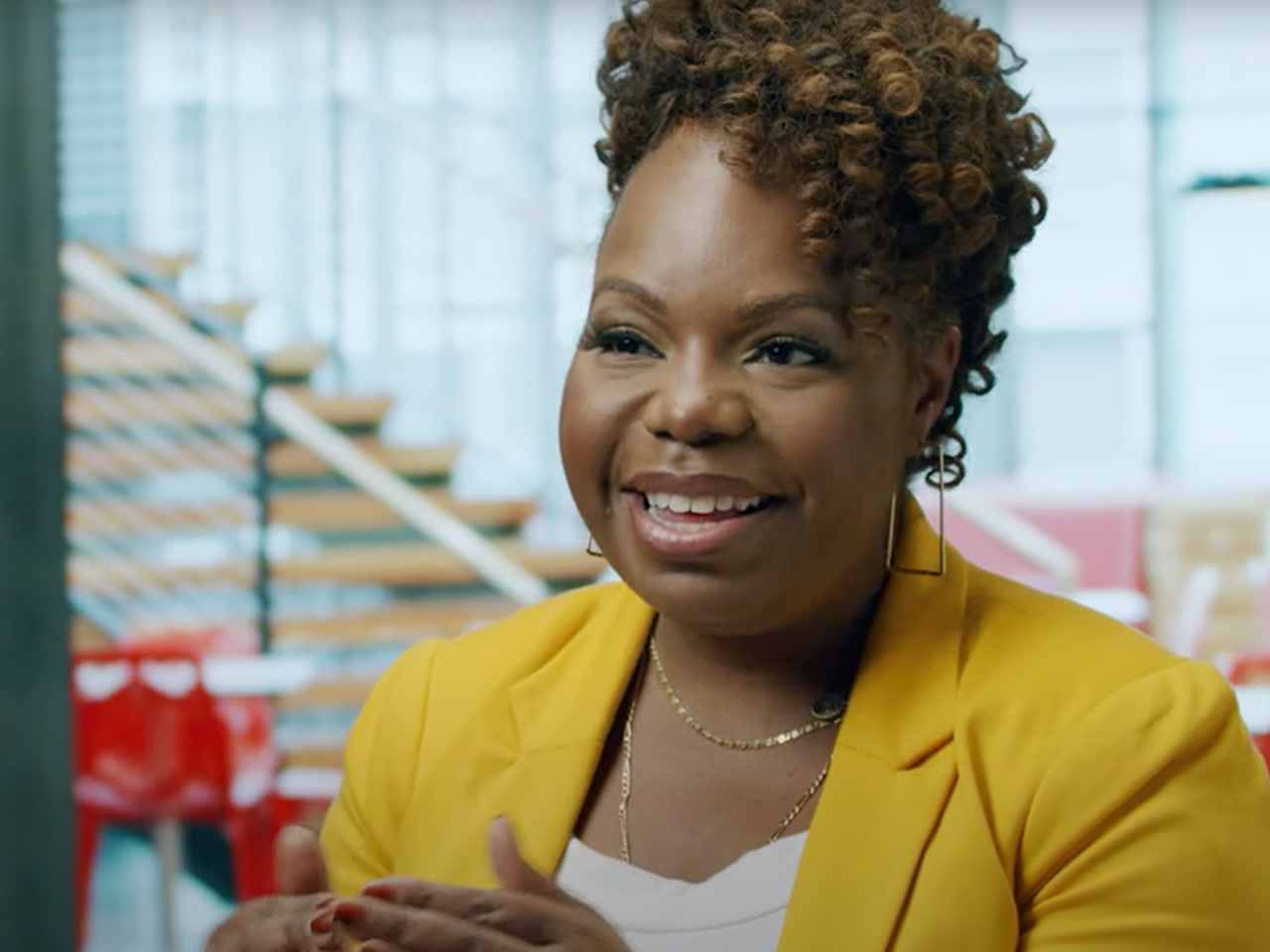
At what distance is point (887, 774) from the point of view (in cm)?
98

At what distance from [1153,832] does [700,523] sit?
12.4 inches

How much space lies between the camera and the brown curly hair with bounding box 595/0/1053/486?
947mm

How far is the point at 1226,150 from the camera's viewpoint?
8.89ft

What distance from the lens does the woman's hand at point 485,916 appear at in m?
0.84

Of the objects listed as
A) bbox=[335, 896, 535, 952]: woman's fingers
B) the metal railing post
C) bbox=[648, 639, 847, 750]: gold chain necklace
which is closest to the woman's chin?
bbox=[648, 639, 847, 750]: gold chain necklace

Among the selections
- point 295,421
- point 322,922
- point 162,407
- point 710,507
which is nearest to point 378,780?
point 322,922

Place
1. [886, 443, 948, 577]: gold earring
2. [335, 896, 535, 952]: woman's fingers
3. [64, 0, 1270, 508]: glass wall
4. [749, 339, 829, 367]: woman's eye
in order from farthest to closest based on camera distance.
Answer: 1. [64, 0, 1270, 508]: glass wall
2. [886, 443, 948, 577]: gold earring
3. [749, 339, 829, 367]: woman's eye
4. [335, 896, 535, 952]: woman's fingers

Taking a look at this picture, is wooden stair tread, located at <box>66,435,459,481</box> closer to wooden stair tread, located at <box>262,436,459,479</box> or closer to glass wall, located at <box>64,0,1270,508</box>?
wooden stair tread, located at <box>262,436,459,479</box>

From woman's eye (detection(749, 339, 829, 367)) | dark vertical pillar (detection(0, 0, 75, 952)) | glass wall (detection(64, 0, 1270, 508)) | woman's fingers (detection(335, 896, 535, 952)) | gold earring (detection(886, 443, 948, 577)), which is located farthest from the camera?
dark vertical pillar (detection(0, 0, 75, 952))

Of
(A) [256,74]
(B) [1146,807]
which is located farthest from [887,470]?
(A) [256,74]

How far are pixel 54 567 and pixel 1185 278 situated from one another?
2078mm

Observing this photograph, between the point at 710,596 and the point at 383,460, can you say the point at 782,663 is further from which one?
the point at 383,460

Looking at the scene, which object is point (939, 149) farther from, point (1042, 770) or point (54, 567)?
point (54, 567)

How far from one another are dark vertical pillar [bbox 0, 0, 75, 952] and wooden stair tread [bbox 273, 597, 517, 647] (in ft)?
1.43
